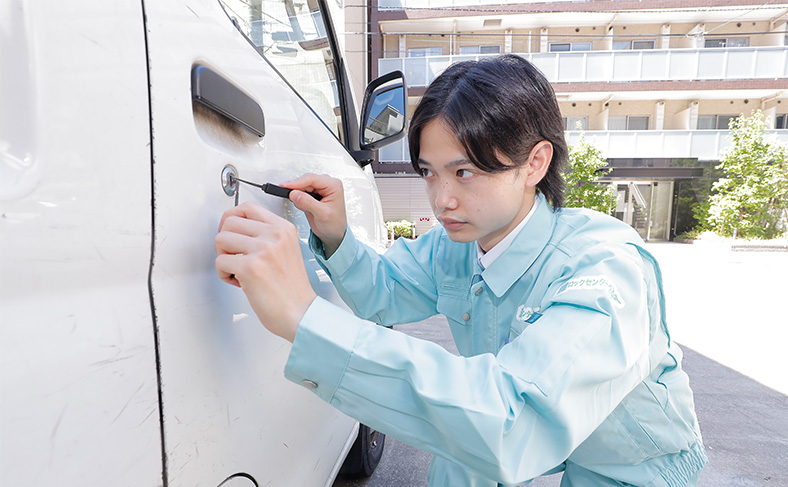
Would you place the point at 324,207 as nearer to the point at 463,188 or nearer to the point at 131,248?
the point at 463,188

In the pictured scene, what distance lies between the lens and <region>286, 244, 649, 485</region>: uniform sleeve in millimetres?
659

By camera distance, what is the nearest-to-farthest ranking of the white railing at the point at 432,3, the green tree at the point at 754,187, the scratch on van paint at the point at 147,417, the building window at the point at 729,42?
the scratch on van paint at the point at 147,417
the green tree at the point at 754,187
the white railing at the point at 432,3
the building window at the point at 729,42

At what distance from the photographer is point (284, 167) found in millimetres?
963

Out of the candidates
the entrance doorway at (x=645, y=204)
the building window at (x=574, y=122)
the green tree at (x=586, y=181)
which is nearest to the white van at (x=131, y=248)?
the green tree at (x=586, y=181)

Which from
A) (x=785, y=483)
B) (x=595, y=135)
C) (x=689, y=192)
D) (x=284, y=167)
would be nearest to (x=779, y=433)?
(x=785, y=483)

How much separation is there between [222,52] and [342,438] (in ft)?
3.75

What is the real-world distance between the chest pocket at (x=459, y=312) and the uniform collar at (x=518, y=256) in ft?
0.61

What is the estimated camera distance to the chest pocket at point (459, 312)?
1289 millimetres

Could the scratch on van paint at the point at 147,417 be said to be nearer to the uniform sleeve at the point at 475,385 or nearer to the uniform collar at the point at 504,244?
the uniform sleeve at the point at 475,385

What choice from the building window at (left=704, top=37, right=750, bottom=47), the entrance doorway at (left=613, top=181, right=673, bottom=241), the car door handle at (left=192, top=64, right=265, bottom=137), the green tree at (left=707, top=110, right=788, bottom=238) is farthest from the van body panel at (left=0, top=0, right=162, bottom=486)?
the building window at (left=704, top=37, right=750, bottom=47)

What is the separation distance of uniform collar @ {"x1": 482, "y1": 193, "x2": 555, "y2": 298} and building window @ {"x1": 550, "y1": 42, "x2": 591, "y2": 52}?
54.9 feet

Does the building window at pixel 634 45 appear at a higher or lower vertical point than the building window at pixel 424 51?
higher

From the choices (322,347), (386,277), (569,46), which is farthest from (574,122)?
(322,347)

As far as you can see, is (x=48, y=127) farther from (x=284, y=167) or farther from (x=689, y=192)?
(x=689, y=192)
